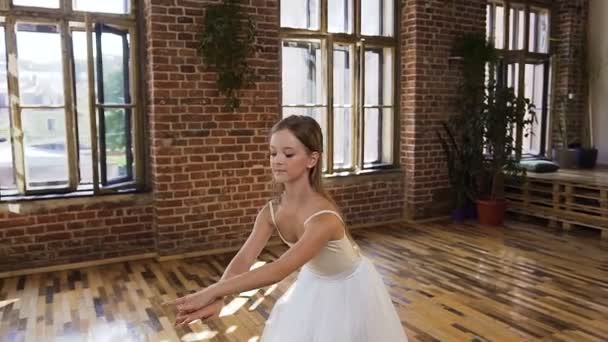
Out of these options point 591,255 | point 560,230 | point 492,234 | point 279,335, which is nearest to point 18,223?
point 279,335

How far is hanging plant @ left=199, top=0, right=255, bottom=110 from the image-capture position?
4449 millimetres

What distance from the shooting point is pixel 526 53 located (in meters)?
7.23

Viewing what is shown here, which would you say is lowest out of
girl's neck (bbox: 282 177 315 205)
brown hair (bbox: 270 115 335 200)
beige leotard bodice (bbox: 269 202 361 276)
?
beige leotard bodice (bbox: 269 202 361 276)

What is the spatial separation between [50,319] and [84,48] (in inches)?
88.7

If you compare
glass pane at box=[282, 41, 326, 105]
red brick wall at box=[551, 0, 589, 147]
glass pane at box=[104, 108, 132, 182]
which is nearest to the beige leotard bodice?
glass pane at box=[104, 108, 132, 182]

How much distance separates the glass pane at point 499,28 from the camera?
6.95 m

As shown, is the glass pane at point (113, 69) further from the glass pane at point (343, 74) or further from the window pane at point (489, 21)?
the window pane at point (489, 21)

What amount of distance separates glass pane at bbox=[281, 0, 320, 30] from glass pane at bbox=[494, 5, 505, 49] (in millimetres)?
2901

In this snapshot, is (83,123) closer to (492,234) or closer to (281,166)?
(281,166)

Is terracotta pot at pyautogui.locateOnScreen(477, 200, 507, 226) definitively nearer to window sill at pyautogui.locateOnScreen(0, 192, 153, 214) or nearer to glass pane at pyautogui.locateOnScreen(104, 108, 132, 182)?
window sill at pyautogui.locateOnScreen(0, 192, 153, 214)

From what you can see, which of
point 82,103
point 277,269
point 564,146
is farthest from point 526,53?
point 277,269

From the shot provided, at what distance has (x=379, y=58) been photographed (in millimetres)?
5883

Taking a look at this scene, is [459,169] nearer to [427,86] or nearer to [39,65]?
[427,86]

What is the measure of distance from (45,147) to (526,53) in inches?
242
